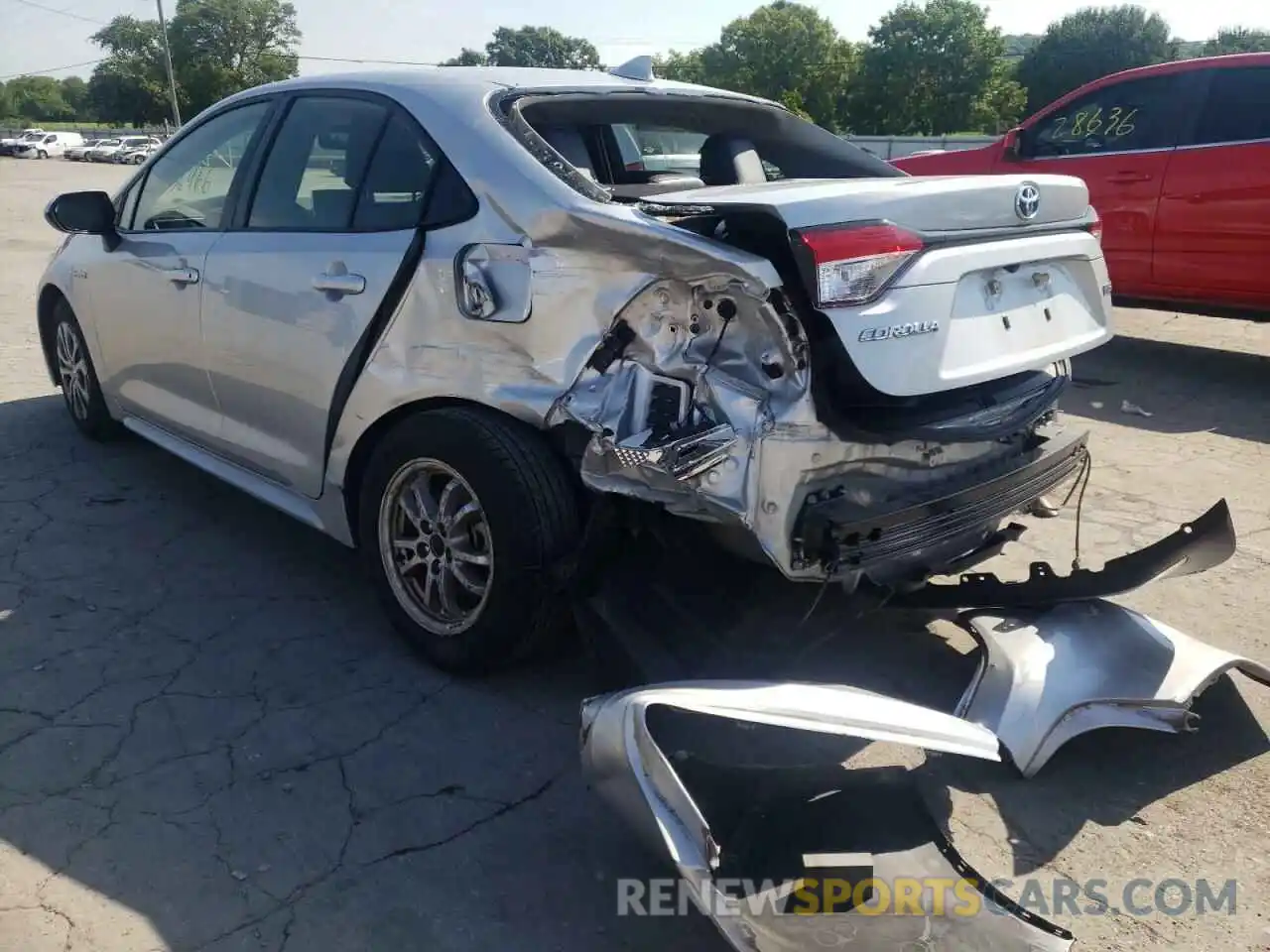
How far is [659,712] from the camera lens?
8.89 feet

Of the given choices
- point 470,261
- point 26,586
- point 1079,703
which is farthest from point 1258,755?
point 26,586

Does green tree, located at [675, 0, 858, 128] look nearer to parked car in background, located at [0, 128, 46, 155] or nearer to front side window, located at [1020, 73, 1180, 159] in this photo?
parked car in background, located at [0, 128, 46, 155]

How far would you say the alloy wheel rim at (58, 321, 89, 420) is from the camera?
5.21m

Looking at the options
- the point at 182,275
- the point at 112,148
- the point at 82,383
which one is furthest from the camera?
the point at 112,148

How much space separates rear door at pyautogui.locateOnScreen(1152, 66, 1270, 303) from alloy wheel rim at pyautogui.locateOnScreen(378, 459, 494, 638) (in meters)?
5.85

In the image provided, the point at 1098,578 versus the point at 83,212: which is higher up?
the point at 83,212

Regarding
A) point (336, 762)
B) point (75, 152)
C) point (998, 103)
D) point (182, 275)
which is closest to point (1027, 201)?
point (336, 762)

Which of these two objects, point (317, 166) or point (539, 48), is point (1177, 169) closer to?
point (317, 166)

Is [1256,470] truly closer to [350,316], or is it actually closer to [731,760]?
[731,760]

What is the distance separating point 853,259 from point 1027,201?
0.82 meters

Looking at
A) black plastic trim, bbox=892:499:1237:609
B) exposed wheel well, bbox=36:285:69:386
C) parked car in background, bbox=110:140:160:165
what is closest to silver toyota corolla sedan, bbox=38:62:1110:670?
black plastic trim, bbox=892:499:1237:609

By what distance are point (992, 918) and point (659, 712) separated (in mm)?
927

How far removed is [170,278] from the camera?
4102 millimetres

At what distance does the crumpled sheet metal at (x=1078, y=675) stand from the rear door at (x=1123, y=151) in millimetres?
4904
